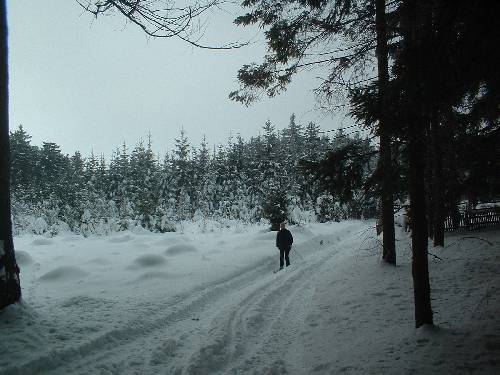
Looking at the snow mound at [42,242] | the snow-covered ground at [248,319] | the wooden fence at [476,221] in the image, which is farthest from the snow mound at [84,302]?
the wooden fence at [476,221]

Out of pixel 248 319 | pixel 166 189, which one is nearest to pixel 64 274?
pixel 248 319

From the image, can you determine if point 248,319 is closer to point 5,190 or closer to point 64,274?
point 5,190

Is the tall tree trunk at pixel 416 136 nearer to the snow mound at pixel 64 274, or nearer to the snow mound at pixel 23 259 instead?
the snow mound at pixel 64 274

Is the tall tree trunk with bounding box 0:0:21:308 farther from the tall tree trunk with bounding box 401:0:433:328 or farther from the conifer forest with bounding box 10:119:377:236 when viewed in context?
the conifer forest with bounding box 10:119:377:236

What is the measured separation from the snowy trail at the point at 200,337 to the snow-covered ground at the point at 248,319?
0.07 ft

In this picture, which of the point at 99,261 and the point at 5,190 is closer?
the point at 5,190

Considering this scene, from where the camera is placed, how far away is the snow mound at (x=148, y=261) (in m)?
10.6

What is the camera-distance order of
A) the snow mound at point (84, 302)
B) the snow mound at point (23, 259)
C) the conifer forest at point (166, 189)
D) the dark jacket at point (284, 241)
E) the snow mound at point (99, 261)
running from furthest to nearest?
1. the conifer forest at point (166, 189)
2. the dark jacket at point (284, 241)
3. the snow mound at point (23, 259)
4. the snow mound at point (99, 261)
5. the snow mound at point (84, 302)

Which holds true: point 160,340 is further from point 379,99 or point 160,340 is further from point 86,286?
point 379,99

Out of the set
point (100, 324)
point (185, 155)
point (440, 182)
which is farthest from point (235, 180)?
point (100, 324)

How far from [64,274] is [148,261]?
7.80ft

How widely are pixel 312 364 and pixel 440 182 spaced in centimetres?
813

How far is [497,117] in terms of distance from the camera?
9336 millimetres

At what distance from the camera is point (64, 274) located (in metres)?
9.27
